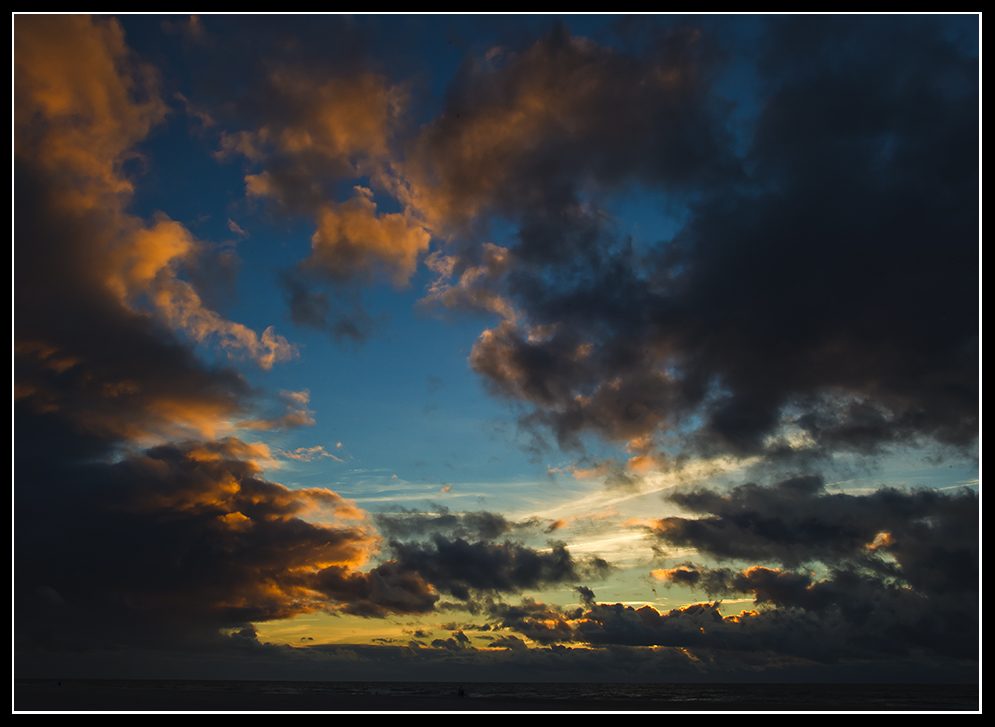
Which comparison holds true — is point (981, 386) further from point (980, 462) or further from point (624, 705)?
point (624, 705)

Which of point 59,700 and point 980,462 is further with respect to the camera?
point 59,700
